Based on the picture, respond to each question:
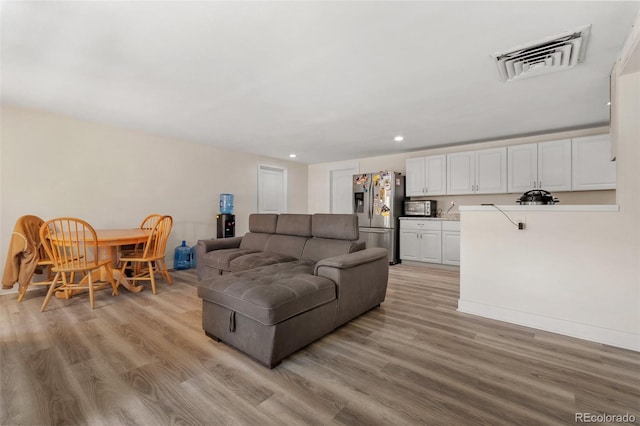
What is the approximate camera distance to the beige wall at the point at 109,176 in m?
3.43

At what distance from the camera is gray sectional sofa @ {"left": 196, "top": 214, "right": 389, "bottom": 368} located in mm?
1850

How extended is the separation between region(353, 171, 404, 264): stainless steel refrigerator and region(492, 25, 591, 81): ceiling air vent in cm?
299

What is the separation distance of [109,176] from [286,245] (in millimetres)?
2894

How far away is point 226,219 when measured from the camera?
5.20 m

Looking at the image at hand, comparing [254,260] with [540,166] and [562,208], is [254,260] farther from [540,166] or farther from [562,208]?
[540,166]

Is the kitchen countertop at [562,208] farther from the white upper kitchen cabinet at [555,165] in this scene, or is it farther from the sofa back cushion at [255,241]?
the sofa back cushion at [255,241]

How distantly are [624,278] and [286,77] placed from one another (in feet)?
10.6

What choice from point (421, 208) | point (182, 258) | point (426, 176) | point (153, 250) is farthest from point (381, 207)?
point (153, 250)

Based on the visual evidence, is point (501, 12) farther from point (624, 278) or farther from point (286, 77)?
point (624, 278)

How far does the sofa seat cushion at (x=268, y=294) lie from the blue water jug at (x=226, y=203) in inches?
129

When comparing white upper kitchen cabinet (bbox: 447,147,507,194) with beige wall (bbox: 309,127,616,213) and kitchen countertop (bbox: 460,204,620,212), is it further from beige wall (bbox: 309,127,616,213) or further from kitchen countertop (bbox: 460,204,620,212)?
kitchen countertop (bbox: 460,204,620,212)

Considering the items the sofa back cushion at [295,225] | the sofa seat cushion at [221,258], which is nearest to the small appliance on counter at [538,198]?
the sofa back cushion at [295,225]

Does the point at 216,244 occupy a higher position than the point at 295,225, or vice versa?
the point at 295,225

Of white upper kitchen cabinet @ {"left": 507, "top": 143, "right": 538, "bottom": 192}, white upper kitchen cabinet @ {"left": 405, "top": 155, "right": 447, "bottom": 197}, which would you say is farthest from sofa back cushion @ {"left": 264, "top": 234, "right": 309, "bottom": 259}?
white upper kitchen cabinet @ {"left": 507, "top": 143, "right": 538, "bottom": 192}
